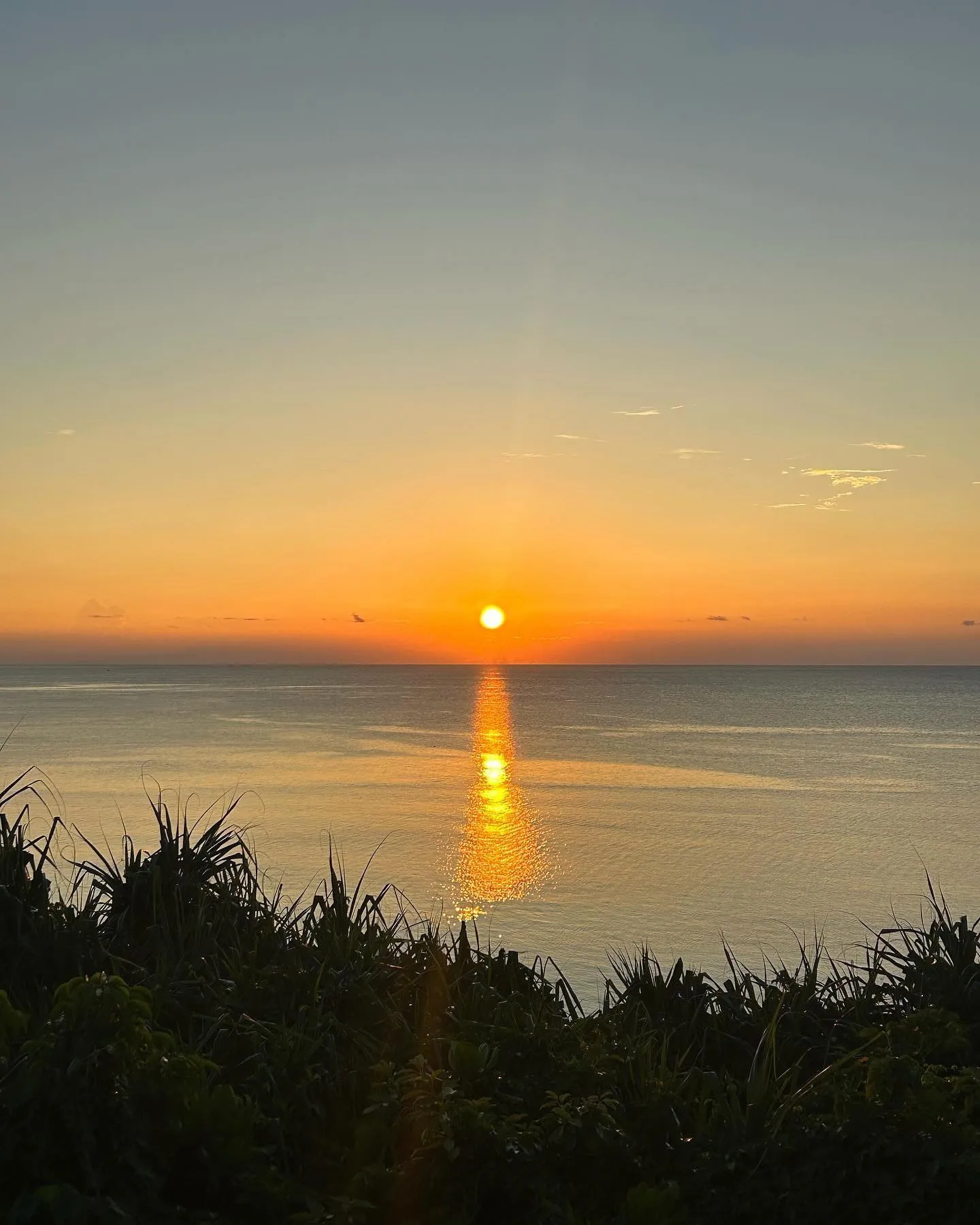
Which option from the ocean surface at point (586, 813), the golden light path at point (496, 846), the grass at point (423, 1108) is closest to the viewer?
the grass at point (423, 1108)

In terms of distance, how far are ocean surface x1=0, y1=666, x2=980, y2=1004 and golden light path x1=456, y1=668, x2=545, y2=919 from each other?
104mm

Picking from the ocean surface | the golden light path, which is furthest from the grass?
the golden light path

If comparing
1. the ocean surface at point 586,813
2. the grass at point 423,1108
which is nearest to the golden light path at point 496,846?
the ocean surface at point 586,813

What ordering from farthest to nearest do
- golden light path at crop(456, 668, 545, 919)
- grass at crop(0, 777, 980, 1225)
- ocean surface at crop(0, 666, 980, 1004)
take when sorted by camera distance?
golden light path at crop(456, 668, 545, 919) → ocean surface at crop(0, 666, 980, 1004) → grass at crop(0, 777, 980, 1225)

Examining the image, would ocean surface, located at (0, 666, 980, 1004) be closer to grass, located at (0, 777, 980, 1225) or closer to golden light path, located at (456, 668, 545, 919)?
golden light path, located at (456, 668, 545, 919)

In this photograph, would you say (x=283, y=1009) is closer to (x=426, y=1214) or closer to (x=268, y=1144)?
(x=268, y=1144)

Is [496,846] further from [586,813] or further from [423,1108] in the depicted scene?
[423,1108]

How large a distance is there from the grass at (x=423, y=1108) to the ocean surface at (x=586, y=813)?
2419 mm

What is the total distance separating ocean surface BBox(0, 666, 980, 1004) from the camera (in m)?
23.5

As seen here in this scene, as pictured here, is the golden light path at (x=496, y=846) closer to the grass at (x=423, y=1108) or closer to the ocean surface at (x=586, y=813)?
the ocean surface at (x=586, y=813)

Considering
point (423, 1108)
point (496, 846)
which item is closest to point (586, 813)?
point (496, 846)

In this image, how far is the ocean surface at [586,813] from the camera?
2350 cm

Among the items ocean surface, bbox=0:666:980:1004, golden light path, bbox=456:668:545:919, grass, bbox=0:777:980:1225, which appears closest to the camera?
grass, bbox=0:777:980:1225

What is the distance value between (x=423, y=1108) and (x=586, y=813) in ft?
→ 116
